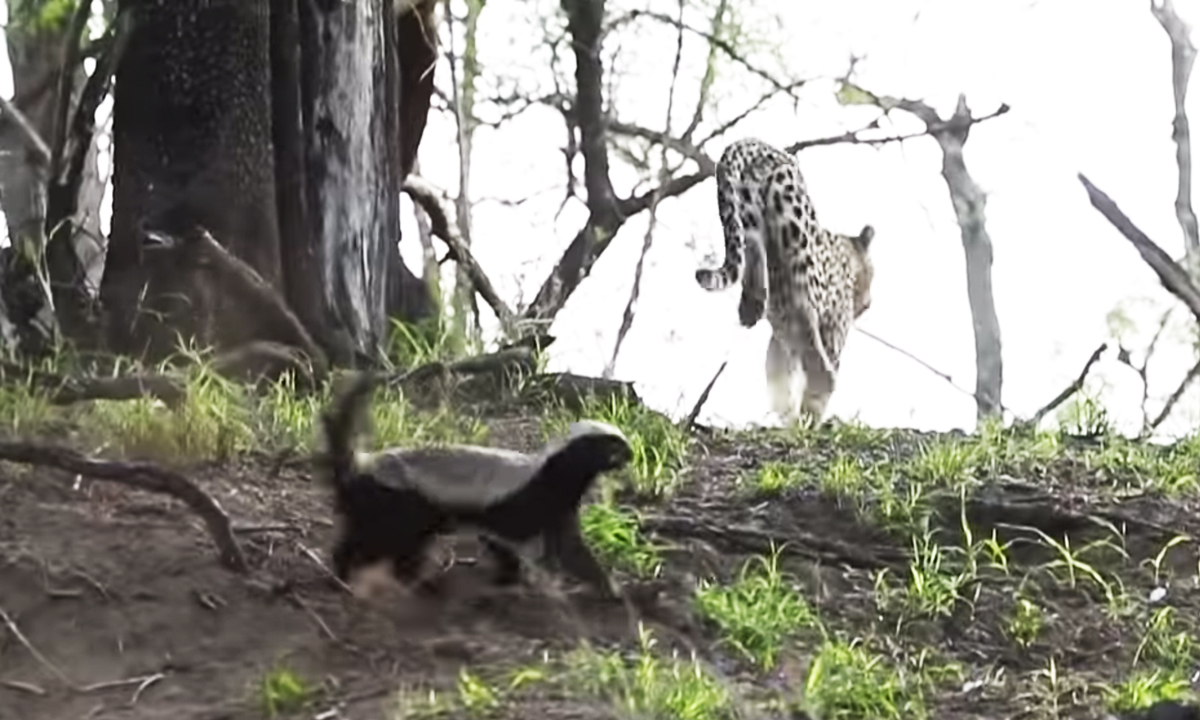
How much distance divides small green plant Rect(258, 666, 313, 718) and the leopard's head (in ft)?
18.8

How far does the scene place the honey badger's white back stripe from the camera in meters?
3.94

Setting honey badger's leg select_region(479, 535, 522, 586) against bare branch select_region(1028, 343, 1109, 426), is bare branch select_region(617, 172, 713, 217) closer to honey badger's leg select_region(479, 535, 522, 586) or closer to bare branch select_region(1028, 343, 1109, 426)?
bare branch select_region(1028, 343, 1109, 426)

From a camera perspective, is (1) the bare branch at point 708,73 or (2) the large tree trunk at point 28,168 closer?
(2) the large tree trunk at point 28,168

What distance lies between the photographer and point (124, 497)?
4.55 metres

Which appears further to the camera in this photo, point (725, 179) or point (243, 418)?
point (725, 179)

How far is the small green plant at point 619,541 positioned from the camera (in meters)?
4.45

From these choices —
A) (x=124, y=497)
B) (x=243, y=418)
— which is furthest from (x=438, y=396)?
(x=124, y=497)

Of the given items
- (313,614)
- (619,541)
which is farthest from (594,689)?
(619,541)

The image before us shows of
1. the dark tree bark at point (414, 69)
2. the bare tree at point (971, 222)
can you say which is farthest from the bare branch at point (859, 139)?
the dark tree bark at point (414, 69)

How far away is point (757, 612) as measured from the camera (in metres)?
4.26

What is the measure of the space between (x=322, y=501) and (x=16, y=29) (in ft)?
13.0

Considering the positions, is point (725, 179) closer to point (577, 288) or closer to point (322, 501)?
point (577, 288)

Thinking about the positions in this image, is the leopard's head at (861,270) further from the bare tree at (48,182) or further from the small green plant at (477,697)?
the small green plant at (477,697)

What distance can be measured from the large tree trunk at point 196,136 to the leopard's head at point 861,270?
3.67 metres
